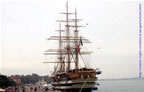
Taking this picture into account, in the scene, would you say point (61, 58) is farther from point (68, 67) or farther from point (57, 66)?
point (68, 67)

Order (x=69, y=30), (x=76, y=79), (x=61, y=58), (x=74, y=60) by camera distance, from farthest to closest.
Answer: (x=61, y=58), (x=69, y=30), (x=74, y=60), (x=76, y=79)

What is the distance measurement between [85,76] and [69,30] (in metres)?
19.0

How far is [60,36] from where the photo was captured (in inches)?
3420

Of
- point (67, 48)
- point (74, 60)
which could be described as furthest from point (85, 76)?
point (67, 48)

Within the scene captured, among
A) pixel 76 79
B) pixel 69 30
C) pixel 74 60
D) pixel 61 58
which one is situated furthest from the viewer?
pixel 61 58

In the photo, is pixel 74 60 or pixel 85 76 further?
pixel 74 60

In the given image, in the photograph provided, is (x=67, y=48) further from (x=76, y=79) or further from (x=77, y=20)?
(x=76, y=79)

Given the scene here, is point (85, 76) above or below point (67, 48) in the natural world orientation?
below

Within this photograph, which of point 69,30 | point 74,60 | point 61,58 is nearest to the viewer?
point 74,60

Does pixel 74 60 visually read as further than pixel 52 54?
No

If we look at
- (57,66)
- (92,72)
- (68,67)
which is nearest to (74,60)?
(68,67)

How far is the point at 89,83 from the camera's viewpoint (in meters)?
67.5

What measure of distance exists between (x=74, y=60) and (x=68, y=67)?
414 cm

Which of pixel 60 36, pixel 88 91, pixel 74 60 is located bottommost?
pixel 88 91
